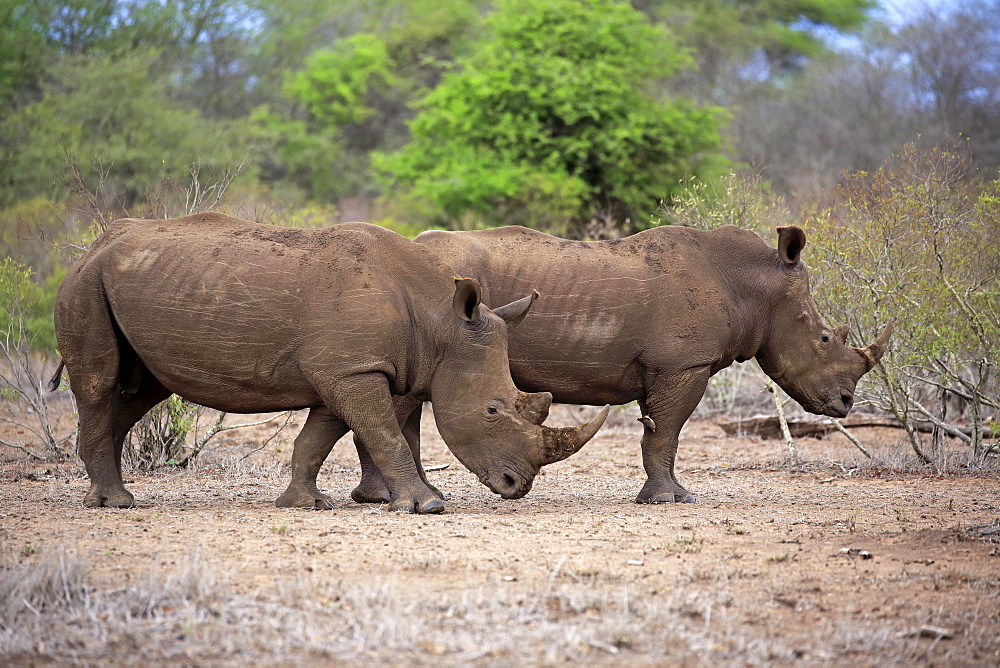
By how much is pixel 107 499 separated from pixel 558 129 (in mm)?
17142

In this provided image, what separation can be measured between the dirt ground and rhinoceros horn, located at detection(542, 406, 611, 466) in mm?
434

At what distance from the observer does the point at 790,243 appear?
9.16 m

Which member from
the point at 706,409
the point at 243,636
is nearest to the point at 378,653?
the point at 243,636

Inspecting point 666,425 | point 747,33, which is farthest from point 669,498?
point 747,33

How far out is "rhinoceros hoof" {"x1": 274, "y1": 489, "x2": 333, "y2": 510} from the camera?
8.25 meters

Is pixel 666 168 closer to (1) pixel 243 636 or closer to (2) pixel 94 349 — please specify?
(2) pixel 94 349

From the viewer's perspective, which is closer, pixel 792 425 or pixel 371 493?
pixel 371 493

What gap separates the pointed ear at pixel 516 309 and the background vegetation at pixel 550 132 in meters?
3.41

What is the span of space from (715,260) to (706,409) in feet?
20.9

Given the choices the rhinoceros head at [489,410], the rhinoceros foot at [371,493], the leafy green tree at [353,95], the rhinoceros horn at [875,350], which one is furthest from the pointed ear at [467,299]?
the leafy green tree at [353,95]

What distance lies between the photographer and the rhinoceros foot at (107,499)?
324 inches

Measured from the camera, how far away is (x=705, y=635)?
5.23 meters

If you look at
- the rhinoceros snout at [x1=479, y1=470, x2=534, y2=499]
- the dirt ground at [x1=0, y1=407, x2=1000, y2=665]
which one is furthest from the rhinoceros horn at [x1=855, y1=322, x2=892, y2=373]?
the rhinoceros snout at [x1=479, y1=470, x2=534, y2=499]

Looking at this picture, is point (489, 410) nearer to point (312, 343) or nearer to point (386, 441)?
point (386, 441)
